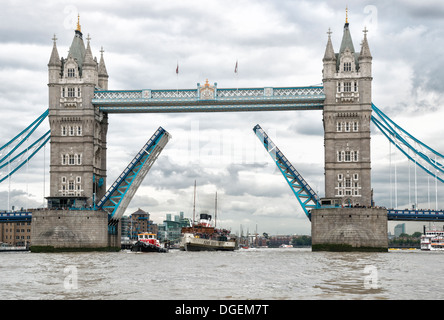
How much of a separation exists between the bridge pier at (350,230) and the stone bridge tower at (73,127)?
24.8 m

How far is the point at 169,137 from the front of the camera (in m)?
69.3

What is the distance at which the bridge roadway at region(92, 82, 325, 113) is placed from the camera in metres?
69.1

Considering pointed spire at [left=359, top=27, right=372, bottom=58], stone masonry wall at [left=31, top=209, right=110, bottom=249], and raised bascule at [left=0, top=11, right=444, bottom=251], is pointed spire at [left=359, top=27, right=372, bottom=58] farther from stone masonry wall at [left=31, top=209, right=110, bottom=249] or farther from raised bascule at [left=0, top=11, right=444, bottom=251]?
stone masonry wall at [left=31, top=209, right=110, bottom=249]

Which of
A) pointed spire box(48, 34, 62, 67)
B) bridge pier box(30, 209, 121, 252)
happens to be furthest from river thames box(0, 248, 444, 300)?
pointed spire box(48, 34, 62, 67)

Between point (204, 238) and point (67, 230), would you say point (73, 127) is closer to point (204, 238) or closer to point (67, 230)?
point (67, 230)

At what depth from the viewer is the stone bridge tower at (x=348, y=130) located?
68.2 m

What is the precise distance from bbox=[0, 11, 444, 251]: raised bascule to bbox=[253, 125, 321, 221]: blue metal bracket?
0.10 metres

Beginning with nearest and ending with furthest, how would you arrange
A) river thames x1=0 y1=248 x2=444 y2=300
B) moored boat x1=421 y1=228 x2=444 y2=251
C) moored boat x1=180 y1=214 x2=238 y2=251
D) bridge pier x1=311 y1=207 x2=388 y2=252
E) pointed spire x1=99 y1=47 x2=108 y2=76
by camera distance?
river thames x1=0 y1=248 x2=444 y2=300 < bridge pier x1=311 y1=207 x2=388 y2=252 < pointed spire x1=99 y1=47 x2=108 y2=76 < moored boat x1=180 y1=214 x2=238 y2=251 < moored boat x1=421 y1=228 x2=444 y2=251

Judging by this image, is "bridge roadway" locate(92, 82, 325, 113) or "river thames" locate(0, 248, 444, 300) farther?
"bridge roadway" locate(92, 82, 325, 113)

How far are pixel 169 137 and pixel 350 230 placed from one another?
21.1 metres

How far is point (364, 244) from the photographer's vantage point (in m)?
63.7

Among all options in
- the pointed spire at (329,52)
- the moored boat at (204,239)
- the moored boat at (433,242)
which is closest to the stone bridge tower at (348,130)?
the pointed spire at (329,52)

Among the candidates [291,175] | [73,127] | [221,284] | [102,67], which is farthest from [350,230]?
[221,284]
